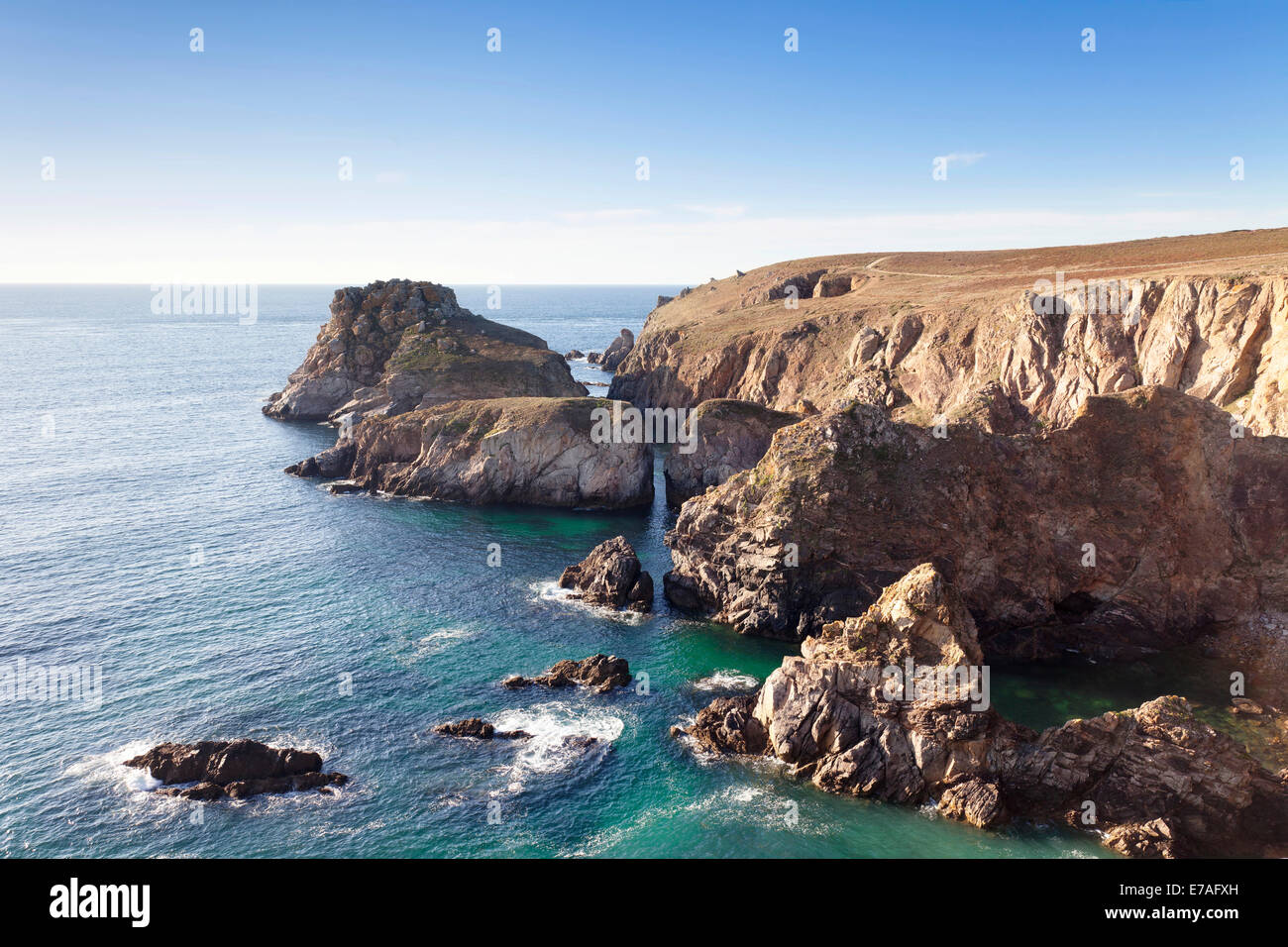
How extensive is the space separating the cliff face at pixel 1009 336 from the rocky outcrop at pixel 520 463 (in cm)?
2838

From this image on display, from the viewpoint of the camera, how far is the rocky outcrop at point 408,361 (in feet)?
409

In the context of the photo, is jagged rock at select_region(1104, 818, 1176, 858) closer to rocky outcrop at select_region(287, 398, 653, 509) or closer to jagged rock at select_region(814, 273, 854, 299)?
rocky outcrop at select_region(287, 398, 653, 509)

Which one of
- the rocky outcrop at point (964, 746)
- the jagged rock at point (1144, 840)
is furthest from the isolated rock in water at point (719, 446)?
the jagged rock at point (1144, 840)

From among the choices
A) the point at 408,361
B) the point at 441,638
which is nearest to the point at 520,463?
the point at 441,638

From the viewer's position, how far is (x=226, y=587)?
225 ft

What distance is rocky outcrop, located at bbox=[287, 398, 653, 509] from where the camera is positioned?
313 feet

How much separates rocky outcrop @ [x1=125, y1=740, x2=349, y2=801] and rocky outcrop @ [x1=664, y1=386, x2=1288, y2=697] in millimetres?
32128

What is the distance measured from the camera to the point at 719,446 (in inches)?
3708

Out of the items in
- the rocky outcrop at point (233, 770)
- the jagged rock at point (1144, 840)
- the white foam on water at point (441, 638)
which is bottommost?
the jagged rock at point (1144, 840)

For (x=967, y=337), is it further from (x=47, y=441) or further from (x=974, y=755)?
(x=47, y=441)

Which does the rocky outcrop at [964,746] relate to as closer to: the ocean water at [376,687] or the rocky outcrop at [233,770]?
the ocean water at [376,687]

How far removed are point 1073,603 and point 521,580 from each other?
45572 mm

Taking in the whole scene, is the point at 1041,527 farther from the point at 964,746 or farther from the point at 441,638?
the point at 441,638

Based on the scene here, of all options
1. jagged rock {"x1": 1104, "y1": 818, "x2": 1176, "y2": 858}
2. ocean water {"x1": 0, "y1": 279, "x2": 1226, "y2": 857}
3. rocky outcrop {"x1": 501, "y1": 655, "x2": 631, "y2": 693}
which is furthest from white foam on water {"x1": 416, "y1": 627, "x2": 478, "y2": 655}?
jagged rock {"x1": 1104, "y1": 818, "x2": 1176, "y2": 858}
